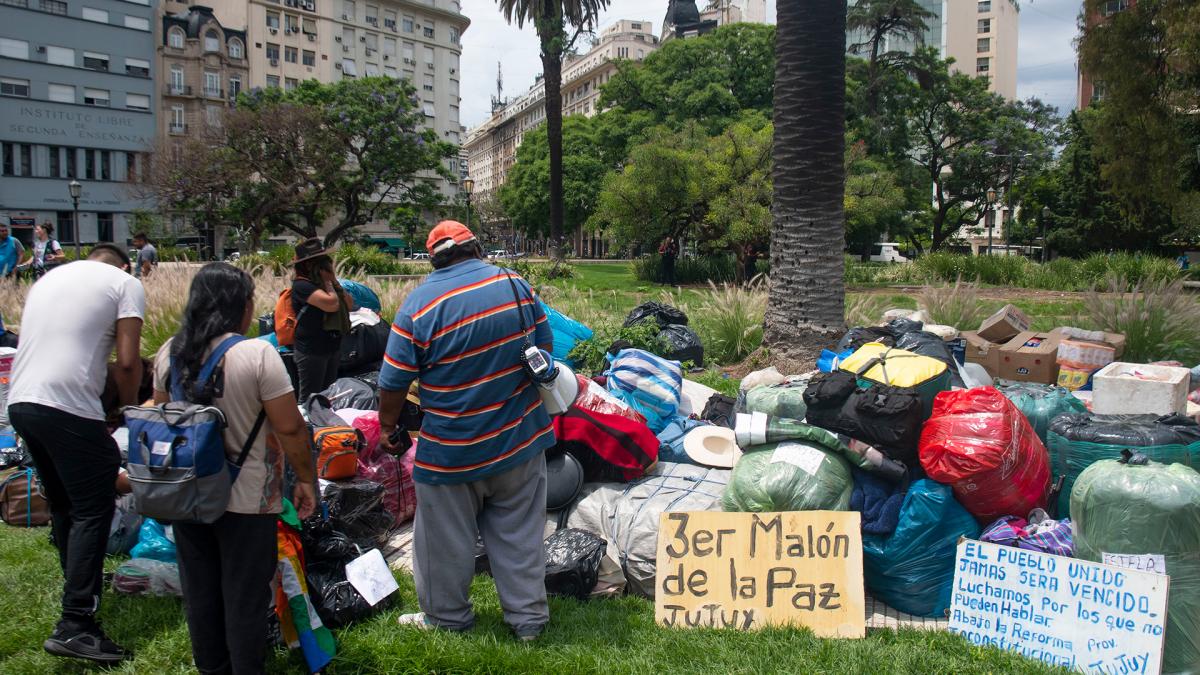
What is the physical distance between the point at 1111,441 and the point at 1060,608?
3.64ft

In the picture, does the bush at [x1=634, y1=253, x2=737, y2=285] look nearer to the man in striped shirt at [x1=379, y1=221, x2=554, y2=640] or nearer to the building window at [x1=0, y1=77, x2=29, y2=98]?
the man in striped shirt at [x1=379, y1=221, x2=554, y2=640]

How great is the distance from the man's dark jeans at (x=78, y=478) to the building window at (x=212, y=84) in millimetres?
65157

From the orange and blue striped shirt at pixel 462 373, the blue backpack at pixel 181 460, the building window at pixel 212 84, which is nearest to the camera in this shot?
the blue backpack at pixel 181 460

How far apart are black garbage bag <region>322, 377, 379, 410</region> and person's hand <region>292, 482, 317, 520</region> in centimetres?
285

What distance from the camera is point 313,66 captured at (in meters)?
69.1

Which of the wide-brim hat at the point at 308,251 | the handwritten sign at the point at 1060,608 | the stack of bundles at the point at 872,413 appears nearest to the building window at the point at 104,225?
the wide-brim hat at the point at 308,251

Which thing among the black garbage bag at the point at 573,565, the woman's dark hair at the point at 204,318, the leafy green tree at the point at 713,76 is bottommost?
the black garbage bag at the point at 573,565

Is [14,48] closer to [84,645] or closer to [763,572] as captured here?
[84,645]

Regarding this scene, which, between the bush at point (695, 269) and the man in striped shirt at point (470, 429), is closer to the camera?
the man in striped shirt at point (470, 429)

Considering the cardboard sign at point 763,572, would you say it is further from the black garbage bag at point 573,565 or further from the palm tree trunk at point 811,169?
the palm tree trunk at point 811,169

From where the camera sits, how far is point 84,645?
3533mm

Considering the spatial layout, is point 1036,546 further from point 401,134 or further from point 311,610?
point 401,134

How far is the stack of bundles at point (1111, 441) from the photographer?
13.5 feet

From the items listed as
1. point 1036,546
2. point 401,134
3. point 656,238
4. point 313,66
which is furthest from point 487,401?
point 313,66
